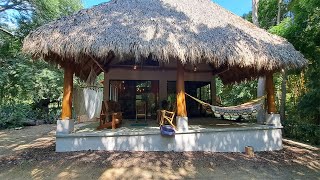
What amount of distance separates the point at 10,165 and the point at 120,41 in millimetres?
3081

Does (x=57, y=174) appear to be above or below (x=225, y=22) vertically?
below

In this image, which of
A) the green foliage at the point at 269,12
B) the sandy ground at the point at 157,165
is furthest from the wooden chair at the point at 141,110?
the green foliage at the point at 269,12

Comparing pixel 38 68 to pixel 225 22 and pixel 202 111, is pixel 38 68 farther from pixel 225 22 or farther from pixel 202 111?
pixel 225 22

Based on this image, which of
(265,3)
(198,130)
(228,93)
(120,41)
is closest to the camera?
(120,41)

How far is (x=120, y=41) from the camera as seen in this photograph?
17.5 feet

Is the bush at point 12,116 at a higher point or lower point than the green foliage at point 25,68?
lower

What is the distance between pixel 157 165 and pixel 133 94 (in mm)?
5053

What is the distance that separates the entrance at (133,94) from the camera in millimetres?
9492

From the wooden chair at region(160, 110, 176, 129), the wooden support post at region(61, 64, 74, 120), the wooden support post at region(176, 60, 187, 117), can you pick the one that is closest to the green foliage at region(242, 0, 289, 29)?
the wooden support post at region(176, 60, 187, 117)

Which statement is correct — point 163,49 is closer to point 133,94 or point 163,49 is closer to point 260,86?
point 133,94

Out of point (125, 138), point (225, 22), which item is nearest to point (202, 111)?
point (225, 22)

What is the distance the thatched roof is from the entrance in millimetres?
3437

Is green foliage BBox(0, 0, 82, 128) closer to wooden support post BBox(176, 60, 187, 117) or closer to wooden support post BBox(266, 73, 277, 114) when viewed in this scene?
wooden support post BBox(176, 60, 187, 117)

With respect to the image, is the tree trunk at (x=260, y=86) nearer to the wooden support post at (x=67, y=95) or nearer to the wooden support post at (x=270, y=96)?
the wooden support post at (x=270, y=96)
